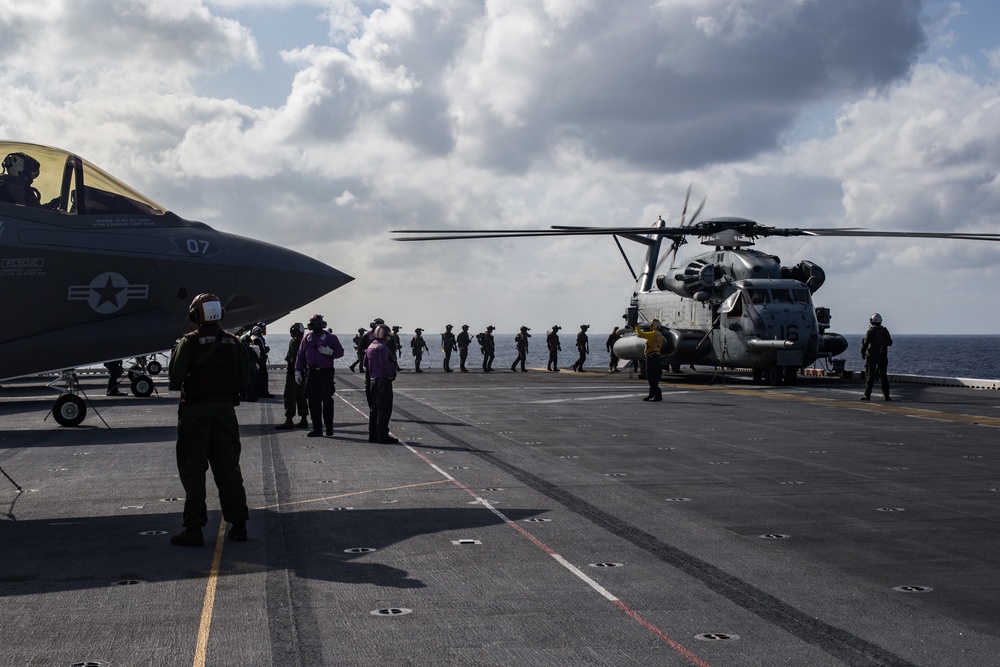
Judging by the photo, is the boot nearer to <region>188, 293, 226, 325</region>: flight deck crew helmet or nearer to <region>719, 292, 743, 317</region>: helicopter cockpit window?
<region>188, 293, 226, 325</region>: flight deck crew helmet

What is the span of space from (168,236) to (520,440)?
6291 millimetres

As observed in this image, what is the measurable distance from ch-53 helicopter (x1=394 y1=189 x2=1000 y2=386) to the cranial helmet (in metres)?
16.8

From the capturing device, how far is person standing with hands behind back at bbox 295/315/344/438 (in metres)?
16.6

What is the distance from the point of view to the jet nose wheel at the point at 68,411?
18455mm

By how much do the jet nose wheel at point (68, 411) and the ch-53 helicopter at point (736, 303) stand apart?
1226 cm

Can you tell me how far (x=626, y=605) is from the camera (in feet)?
20.6

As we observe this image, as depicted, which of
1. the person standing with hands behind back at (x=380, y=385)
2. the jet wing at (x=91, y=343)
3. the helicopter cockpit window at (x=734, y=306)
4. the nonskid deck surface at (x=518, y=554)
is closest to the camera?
the nonskid deck surface at (x=518, y=554)

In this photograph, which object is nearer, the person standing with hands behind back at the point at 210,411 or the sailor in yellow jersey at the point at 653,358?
the person standing with hands behind back at the point at 210,411

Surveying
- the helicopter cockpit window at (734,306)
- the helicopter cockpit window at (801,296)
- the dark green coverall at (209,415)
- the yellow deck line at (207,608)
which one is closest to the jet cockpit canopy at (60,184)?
the dark green coverall at (209,415)

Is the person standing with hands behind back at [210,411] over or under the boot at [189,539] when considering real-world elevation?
over

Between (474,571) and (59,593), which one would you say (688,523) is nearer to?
(474,571)

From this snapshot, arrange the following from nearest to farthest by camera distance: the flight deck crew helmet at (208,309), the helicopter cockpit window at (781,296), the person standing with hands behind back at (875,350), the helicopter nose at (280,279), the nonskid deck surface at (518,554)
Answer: the nonskid deck surface at (518,554) < the flight deck crew helmet at (208,309) < the helicopter nose at (280,279) < the person standing with hands behind back at (875,350) < the helicopter cockpit window at (781,296)

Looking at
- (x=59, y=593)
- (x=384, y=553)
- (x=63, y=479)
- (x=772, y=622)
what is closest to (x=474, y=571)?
(x=384, y=553)

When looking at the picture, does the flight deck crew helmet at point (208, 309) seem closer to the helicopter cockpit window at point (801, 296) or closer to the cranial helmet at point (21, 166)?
the cranial helmet at point (21, 166)
